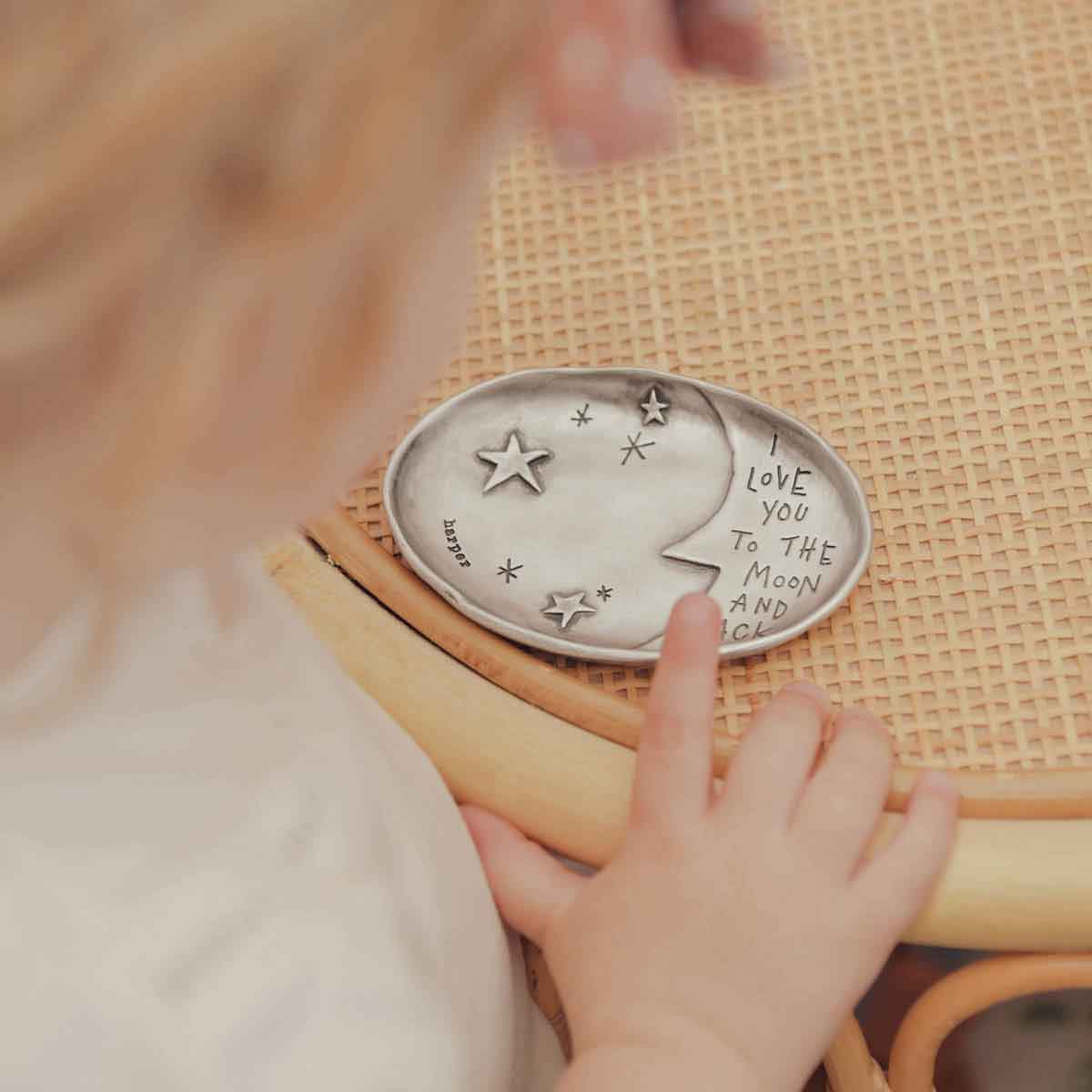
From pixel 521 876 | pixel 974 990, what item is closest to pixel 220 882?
pixel 521 876

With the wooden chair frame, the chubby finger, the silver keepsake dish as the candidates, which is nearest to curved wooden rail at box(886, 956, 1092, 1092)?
the wooden chair frame

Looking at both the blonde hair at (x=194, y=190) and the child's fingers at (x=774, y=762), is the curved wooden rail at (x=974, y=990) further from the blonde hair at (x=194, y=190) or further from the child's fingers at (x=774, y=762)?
the blonde hair at (x=194, y=190)

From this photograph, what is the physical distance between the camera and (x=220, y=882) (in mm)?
286

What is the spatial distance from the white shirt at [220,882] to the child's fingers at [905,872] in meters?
0.11

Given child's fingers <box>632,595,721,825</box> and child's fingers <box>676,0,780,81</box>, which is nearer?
child's fingers <box>676,0,780,81</box>

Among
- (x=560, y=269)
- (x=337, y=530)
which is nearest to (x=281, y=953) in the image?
(x=337, y=530)

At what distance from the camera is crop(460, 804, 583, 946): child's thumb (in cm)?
38

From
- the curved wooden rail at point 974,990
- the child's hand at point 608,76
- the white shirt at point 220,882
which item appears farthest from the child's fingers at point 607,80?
the curved wooden rail at point 974,990

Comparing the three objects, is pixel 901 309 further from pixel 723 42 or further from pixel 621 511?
pixel 723 42

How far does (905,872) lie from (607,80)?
232 mm

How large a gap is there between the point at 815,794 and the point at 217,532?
210 millimetres

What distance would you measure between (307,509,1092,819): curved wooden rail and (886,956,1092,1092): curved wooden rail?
0.14 ft

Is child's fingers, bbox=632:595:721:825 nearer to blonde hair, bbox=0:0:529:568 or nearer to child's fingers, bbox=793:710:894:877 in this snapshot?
child's fingers, bbox=793:710:894:877

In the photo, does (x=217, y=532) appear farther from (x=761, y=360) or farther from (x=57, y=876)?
(x=761, y=360)
